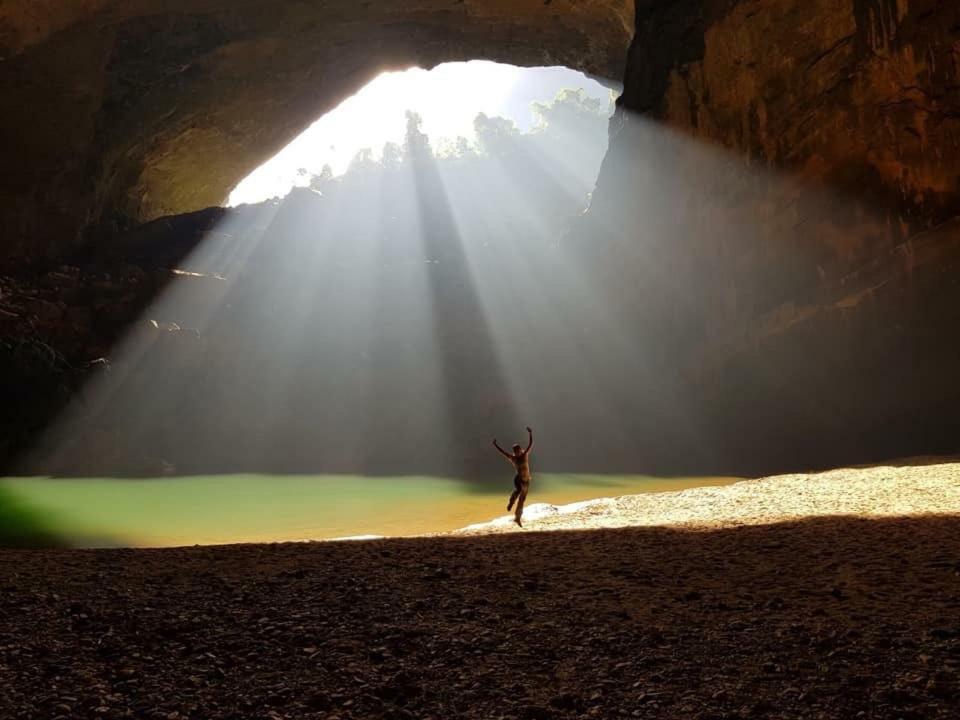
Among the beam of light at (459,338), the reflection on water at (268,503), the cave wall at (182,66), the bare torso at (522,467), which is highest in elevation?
the cave wall at (182,66)

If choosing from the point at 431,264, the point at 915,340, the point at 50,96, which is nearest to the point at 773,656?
the point at 915,340

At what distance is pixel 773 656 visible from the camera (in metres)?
2.46

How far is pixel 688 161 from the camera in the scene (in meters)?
16.1

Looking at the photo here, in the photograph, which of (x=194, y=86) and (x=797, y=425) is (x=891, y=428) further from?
(x=194, y=86)

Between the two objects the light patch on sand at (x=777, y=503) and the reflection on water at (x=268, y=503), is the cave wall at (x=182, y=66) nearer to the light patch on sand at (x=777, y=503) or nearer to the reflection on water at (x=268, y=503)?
the reflection on water at (x=268, y=503)

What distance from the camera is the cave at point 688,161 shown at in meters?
12.5

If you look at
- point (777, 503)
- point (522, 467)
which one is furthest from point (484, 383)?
point (777, 503)

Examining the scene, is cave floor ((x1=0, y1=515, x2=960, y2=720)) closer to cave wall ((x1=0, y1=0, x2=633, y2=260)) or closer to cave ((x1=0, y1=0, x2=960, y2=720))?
cave ((x1=0, y1=0, x2=960, y2=720))

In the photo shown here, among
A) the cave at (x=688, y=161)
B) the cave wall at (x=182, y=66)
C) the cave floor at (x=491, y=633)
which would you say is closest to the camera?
the cave floor at (x=491, y=633)

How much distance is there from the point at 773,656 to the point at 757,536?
254cm

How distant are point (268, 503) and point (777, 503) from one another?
9462 millimetres

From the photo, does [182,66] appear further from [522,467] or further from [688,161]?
[522,467]

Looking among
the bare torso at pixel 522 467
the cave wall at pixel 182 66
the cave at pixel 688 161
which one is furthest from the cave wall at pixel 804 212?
the bare torso at pixel 522 467

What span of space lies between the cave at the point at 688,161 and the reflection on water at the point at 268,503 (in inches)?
162
